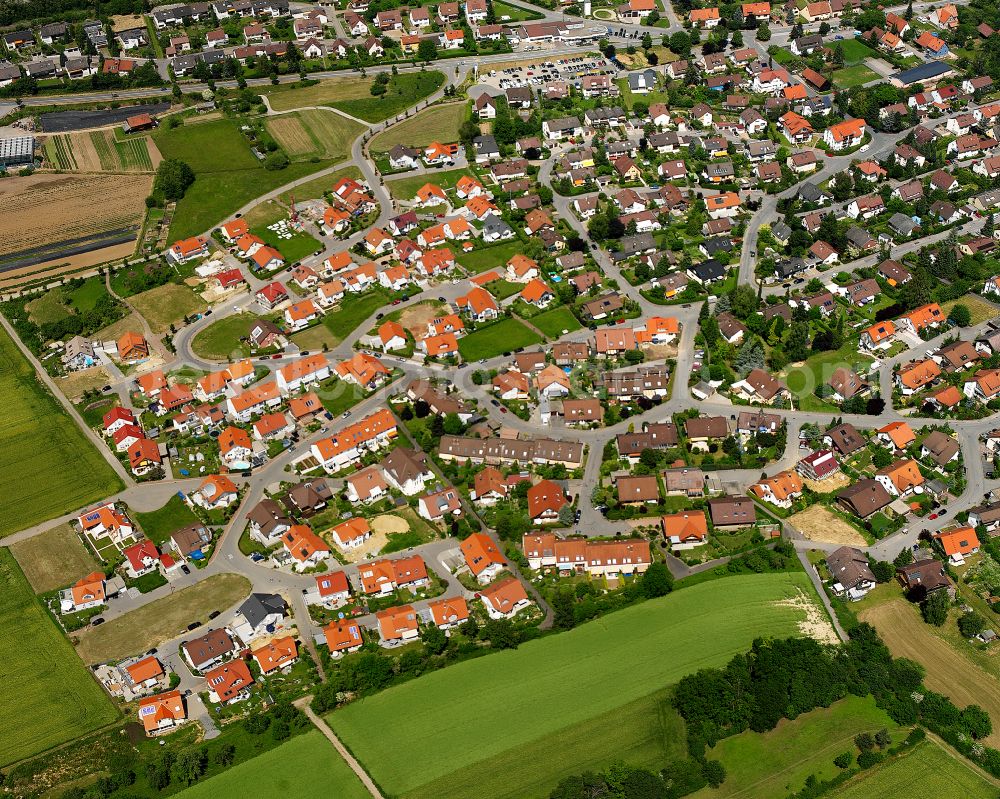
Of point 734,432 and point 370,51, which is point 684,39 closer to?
point 370,51

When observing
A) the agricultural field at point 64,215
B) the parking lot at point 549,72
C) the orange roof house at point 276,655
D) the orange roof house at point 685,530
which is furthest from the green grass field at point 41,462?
the parking lot at point 549,72

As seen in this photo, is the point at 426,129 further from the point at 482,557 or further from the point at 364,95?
the point at 482,557

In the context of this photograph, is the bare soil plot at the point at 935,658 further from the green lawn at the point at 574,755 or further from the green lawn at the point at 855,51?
the green lawn at the point at 855,51

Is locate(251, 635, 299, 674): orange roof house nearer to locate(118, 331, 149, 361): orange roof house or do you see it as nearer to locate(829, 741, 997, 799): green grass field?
locate(829, 741, 997, 799): green grass field

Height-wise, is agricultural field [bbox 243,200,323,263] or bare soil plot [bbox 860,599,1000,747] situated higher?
agricultural field [bbox 243,200,323,263]

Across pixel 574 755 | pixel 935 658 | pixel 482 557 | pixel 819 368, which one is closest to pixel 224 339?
pixel 482 557

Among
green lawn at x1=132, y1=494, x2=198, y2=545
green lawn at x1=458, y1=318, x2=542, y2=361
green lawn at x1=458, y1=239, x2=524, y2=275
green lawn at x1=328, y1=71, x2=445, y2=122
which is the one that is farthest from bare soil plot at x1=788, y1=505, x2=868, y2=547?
green lawn at x1=328, y1=71, x2=445, y2=122
